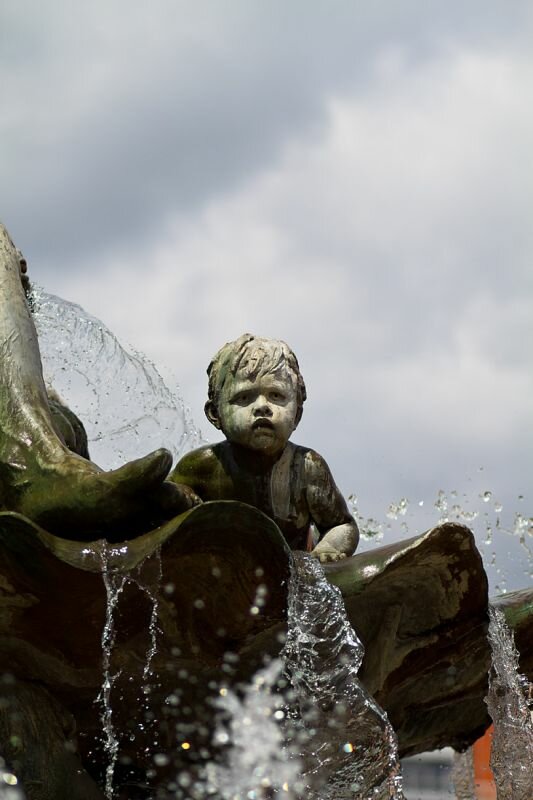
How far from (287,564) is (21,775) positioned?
1037 millimetres

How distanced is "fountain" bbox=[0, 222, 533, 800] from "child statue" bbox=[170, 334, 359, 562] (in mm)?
485

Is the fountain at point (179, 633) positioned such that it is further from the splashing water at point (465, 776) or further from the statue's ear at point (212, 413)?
the splashing water at point (465, 776)

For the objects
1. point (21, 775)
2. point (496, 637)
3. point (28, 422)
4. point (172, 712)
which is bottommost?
point (21, 775)

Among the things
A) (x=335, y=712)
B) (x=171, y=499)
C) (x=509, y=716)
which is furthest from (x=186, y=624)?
(x=509, y=716)

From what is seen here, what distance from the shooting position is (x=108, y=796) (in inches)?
172

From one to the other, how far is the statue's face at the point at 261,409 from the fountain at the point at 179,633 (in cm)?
65

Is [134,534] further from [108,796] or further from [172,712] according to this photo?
[108,796]

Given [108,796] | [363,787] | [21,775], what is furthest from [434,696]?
[21,775]

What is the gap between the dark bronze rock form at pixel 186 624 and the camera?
378cm

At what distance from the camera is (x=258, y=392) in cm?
474

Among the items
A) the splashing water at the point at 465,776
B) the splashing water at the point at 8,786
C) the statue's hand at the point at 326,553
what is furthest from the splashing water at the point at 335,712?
the splashing water at the point at 465,776

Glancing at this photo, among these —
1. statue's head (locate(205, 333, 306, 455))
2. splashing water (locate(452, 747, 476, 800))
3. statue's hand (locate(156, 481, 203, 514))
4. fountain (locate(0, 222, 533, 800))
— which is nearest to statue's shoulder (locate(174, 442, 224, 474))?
statue's head (locate(205, 333, 306, 455))

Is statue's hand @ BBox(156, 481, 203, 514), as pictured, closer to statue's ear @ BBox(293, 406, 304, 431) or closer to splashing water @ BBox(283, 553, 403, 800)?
splashing water @ BBox(283, 553, 403, 800)

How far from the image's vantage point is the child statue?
474cm
